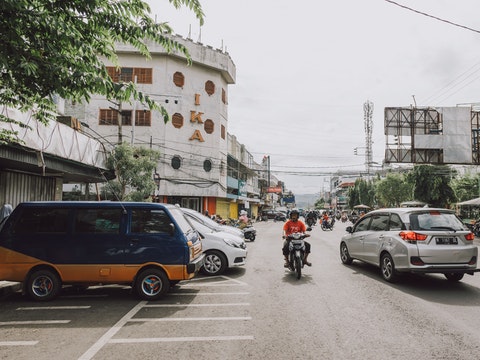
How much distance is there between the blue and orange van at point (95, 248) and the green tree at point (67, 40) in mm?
2426

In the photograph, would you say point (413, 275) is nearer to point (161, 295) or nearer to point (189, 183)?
point (161, 295)

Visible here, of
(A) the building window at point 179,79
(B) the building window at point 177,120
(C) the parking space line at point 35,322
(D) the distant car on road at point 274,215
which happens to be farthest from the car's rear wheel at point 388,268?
(D) the distant car on road at point 274,215

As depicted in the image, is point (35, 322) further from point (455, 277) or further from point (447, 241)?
point (455, 277)

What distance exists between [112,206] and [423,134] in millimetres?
23428

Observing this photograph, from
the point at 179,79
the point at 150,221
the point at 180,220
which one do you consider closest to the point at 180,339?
the point at 150,221

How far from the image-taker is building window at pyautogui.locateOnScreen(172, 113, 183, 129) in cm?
3409

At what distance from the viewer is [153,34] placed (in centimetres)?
547

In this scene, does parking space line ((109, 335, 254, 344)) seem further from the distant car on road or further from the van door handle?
the distant car on road

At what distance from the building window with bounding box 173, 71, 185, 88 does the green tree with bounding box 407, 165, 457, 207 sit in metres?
24.0

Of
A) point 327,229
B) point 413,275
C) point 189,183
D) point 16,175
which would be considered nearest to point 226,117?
point 189,183

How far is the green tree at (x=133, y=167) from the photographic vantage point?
57.7 feet

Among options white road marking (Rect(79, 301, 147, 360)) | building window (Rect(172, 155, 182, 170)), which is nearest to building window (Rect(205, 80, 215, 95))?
building window (Rect(172, 155, 182, 170))

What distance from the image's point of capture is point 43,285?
676 cm

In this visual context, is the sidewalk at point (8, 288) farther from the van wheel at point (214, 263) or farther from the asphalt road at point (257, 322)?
the van wheel at point (214, 263)
